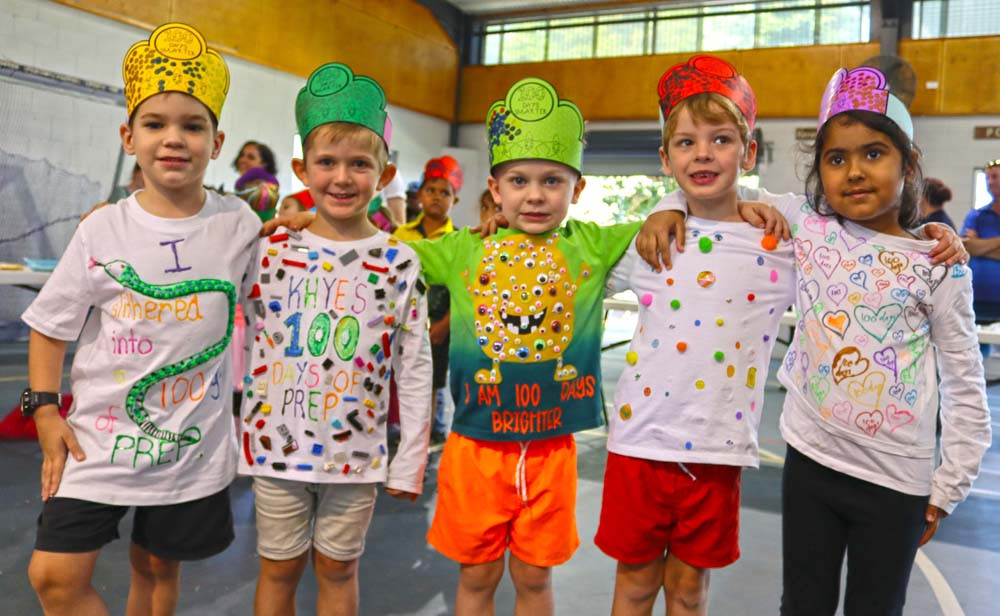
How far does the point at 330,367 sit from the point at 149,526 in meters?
0.45

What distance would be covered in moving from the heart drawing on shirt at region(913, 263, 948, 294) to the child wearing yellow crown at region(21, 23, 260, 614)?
1.30 metres

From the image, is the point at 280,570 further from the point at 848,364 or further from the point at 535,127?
the point at 848,364

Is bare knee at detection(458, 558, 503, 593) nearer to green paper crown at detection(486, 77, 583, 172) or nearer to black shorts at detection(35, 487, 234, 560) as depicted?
black shorts at detection(35, 487, 234, 560)

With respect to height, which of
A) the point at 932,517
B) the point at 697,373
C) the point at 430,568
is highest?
the point at 697,373

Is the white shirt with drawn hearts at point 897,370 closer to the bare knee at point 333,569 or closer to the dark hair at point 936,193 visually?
the bare knee at point 333,569

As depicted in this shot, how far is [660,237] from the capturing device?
158cm

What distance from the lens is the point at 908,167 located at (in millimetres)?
1540

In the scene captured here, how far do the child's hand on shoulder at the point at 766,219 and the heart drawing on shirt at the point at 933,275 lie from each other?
0.25 meters

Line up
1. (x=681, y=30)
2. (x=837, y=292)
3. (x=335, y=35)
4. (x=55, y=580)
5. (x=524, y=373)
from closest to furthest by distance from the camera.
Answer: (x=55, y=580), (x=837, y=292), (x=524, y=373), (x=335, y=35), (x=681, y=30)

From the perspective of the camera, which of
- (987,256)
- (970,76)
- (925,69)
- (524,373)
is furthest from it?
(925,69)

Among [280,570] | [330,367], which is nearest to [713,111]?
[330,367]

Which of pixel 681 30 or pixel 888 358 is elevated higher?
pixel 681 30

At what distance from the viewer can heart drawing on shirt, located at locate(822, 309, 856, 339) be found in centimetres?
152

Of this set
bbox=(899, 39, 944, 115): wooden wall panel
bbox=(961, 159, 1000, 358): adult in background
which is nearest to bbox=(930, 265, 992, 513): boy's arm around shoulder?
bbox=(961, 159, 1000, 358): adult in background
